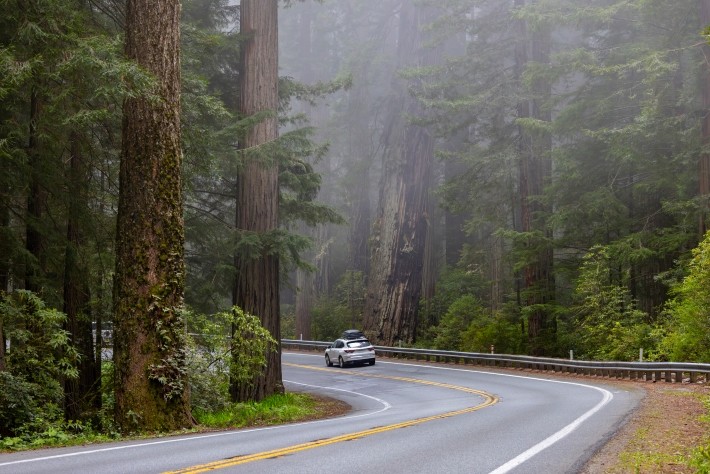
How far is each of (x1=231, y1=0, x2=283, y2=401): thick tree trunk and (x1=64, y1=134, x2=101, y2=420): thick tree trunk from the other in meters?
3.62

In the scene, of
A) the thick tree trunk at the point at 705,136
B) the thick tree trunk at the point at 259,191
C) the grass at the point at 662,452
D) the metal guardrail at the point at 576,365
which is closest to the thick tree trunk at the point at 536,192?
the metal guardrail at the point at 576,365

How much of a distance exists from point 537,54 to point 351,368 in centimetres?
1584

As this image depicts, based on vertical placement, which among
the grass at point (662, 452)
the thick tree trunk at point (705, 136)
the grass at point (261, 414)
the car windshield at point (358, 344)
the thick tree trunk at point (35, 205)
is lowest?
the grass at point (261, 414)

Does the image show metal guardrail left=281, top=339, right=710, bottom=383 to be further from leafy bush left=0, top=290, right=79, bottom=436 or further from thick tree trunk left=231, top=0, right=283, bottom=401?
leafy bush left=0, top=290, right=79, bottom=436

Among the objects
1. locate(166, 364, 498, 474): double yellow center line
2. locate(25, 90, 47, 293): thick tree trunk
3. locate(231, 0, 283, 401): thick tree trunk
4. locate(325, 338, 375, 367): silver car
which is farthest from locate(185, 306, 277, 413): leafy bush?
locate(325, 338, 375, 367): silver car

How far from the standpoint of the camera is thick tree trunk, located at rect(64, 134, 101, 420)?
14.1 meters

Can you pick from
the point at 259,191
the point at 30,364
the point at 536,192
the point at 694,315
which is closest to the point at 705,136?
the point at 694,315

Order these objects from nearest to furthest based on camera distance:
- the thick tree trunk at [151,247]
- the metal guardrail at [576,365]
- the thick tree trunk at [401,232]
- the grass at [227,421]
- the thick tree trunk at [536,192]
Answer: the grass at [227,421] → the thick tree trunk at [151,247] → the metal guardrail at [576,365] → the thick tree trunk at [536,192] → the thick tree trunk at [401,232]

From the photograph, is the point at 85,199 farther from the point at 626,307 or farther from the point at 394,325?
the point at 394,325

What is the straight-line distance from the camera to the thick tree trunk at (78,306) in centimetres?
1407

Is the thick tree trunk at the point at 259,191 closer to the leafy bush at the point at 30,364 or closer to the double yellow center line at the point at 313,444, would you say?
the leafy bush at the point at 30,364

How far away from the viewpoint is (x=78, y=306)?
15.3m

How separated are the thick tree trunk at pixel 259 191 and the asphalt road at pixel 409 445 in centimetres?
441

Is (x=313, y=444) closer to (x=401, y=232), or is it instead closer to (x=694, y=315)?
(x=694, y=315)
